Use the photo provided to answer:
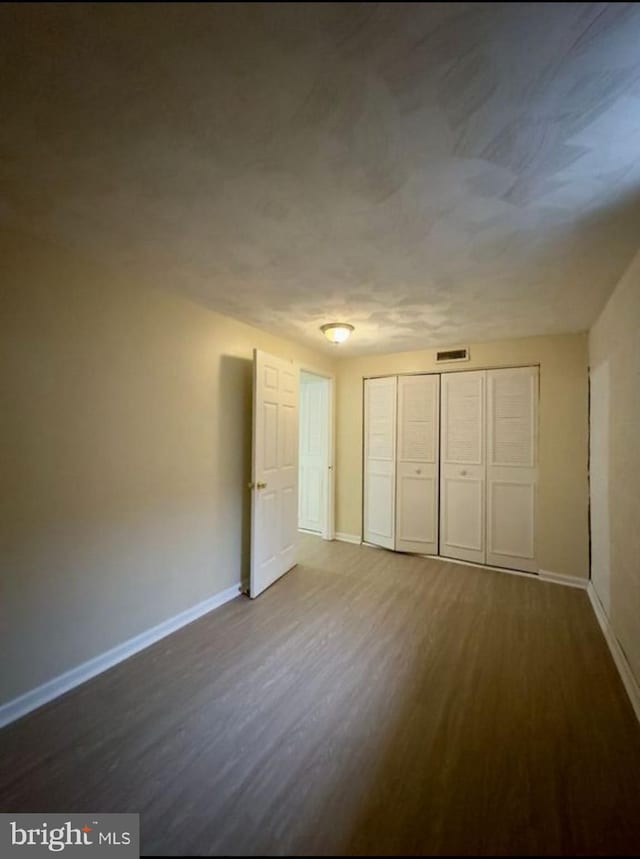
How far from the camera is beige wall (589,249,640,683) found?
69.4 inches

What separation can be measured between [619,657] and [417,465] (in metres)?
2.20

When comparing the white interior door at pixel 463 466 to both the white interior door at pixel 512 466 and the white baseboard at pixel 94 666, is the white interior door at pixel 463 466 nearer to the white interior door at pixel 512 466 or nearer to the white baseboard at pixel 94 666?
the white interior door at pixel 512 466

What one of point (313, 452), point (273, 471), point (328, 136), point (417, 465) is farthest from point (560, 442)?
point (328, 136)

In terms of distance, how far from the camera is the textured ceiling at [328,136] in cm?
81

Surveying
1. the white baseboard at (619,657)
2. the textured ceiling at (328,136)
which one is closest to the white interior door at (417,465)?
the white baseboard at (619,657)

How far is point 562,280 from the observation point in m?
2.07

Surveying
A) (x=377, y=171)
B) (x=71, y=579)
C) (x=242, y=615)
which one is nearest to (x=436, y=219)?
(x=377, y=171)

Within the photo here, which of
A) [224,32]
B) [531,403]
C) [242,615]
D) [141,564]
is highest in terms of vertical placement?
[224,32]

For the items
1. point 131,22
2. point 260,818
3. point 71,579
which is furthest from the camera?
point 71,579

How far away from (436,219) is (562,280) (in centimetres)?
111

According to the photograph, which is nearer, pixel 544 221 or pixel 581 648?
pixel 544 221

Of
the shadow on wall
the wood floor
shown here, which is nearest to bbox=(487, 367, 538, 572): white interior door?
the wood floor

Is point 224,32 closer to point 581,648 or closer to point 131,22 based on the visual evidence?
point 131,22

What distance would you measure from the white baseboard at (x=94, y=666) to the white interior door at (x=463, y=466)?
2.49m
